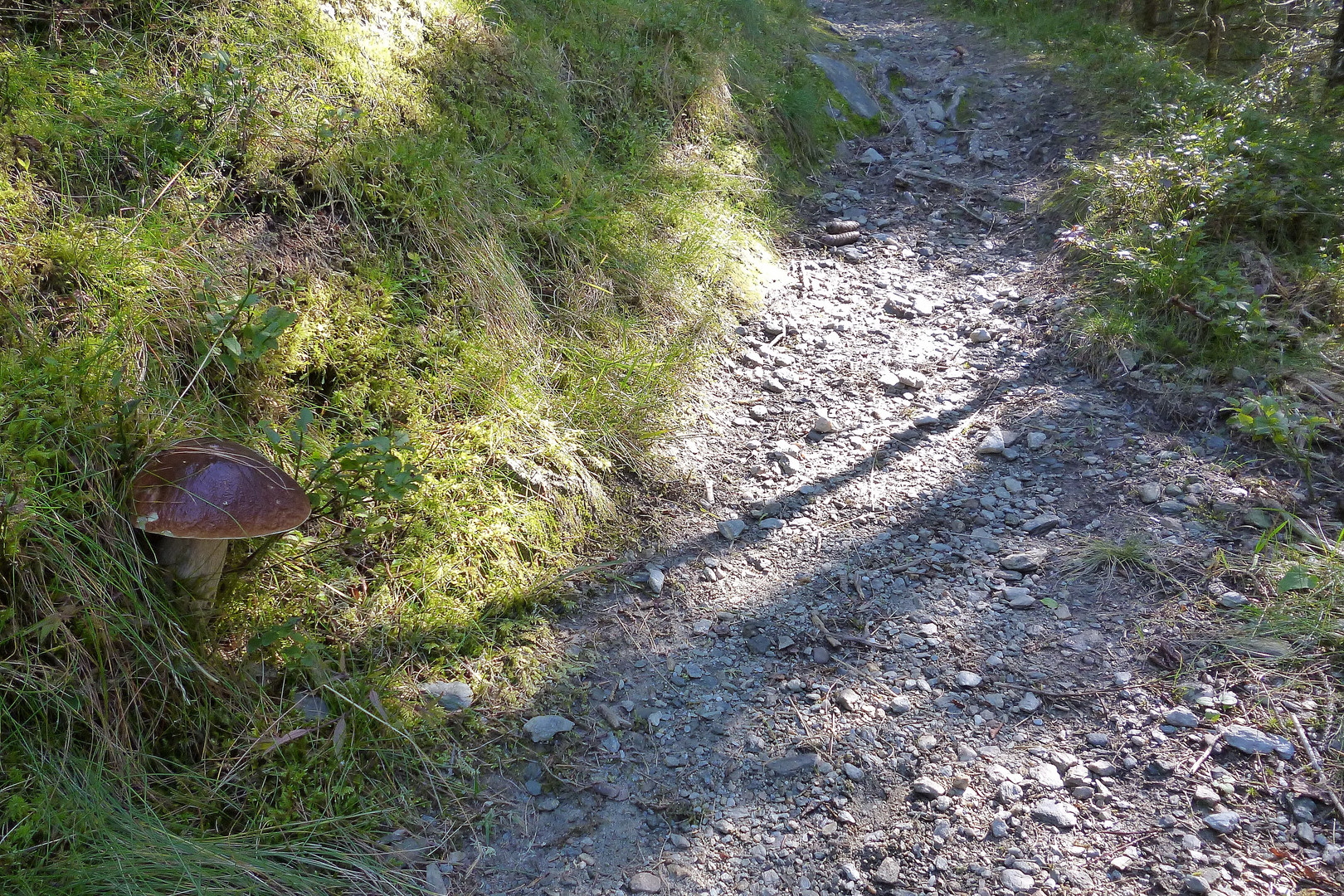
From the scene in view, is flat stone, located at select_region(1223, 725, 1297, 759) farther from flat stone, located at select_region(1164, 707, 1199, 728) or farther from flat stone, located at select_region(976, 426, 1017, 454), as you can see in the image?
flat stone, located at select_region(976, 426, 1017, 454)

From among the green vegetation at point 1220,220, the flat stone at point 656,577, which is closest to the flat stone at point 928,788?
the flat stone at point 656,577

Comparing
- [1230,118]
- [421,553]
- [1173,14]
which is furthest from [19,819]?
[1173,14]

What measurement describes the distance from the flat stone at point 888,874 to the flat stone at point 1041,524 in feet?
5.49

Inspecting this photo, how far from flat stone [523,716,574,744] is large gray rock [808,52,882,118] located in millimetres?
6125

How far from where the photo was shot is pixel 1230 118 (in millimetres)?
5496

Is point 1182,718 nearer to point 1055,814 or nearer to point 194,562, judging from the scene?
point 1055,814

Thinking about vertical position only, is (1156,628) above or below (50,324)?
below

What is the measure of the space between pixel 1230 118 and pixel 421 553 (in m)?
6.10

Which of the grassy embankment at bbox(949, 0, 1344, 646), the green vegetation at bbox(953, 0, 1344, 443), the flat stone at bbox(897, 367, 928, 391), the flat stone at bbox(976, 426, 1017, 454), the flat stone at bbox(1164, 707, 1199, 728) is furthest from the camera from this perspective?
the flat stone at bbox(897, 367, 928, 391)

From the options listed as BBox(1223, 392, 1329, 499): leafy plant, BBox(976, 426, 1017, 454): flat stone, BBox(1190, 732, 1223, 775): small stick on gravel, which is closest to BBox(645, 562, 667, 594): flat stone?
BBox(976, 426, 1017, 454): flat stone

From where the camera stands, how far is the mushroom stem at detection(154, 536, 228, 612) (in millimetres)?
2260

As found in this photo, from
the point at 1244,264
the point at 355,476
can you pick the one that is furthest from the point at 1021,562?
the point at 1244,264

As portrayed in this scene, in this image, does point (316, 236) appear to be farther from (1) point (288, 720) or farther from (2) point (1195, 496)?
(2) point (1195, 496)

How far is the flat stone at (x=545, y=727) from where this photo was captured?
8.50ft
